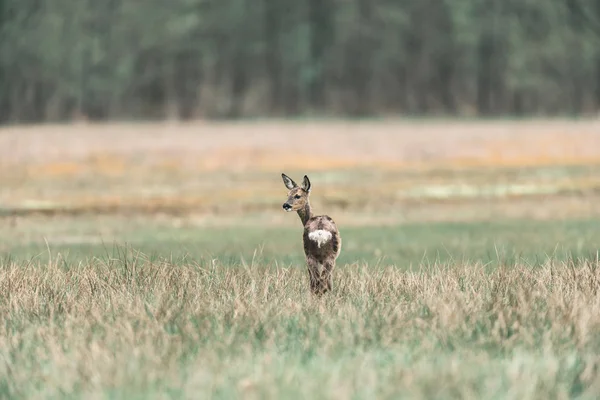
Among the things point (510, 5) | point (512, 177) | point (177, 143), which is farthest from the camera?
point (510, 5)

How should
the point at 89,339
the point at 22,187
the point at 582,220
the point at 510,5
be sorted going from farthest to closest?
1. the point at 510,5
2. the point at 22,187
3. the point at 582,220
4. the point at 89,339

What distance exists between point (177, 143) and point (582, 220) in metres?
13.2

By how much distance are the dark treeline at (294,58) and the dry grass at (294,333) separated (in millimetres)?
20126

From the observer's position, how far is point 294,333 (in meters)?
7.49

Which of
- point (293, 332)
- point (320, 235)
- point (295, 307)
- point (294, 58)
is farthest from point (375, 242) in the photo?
point (294, 58)

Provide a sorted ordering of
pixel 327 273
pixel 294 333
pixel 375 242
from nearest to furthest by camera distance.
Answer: pixel 294 333 → pixel 327 273 → pixel 375 242

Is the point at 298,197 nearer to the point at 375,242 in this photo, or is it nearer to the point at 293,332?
the point at 293,332

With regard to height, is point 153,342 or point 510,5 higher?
point 510,5

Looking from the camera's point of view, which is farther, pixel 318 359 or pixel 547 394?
pixel 318 359

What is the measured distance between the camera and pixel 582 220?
1814 centimetres

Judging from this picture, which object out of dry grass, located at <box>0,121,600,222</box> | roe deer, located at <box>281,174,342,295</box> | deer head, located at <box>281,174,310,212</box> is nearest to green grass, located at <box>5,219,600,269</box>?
dry grass, located at <box>0,121,600,222</box>

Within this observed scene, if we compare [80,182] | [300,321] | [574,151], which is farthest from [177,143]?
[300,321]

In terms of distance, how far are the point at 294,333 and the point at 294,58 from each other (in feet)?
76.3

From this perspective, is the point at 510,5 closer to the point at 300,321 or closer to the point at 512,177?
the point at 512,177
